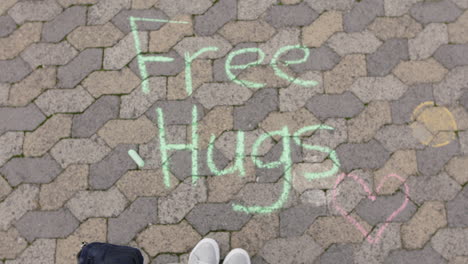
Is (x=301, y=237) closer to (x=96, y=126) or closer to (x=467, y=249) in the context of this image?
(x=467, y=249)

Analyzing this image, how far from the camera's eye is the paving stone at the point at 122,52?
135 inches

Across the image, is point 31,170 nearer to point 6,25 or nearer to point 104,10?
point 6,25

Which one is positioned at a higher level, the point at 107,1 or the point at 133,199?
the point at 107,1

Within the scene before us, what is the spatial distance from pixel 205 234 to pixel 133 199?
1.88ft

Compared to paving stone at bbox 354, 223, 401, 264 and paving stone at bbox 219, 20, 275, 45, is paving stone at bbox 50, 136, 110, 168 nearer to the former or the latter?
paving stone at bbox 219, 20, 275, 45

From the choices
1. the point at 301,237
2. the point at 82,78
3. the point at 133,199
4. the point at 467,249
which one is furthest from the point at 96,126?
the point at 467,249

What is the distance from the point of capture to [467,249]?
2914mm

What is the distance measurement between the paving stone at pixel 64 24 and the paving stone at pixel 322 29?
1.81 metres

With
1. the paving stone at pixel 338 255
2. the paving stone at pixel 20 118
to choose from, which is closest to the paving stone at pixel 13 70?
the paving stone at pixel 20 118

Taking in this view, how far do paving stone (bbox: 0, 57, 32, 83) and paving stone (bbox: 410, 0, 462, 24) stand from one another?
3.10m

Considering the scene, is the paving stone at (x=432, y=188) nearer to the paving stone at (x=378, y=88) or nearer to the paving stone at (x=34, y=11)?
the paving stone at (x=378, y=88)

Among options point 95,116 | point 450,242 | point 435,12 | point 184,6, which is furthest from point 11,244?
point 435,12

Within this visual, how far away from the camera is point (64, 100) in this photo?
337 cm

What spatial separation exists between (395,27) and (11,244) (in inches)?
129
